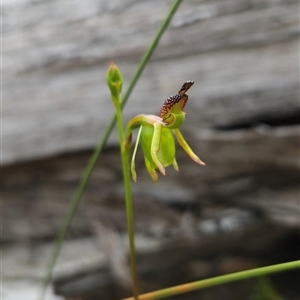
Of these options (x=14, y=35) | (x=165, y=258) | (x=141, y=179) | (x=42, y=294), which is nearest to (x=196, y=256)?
(x=165, y=258)

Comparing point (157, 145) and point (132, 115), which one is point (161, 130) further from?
point (132, 115)

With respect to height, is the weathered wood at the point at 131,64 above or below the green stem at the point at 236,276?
above

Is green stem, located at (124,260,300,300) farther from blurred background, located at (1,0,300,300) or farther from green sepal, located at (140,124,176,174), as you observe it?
blurred background, located at (1,0,300,300)

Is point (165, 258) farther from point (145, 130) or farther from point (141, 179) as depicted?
point (145, 130)

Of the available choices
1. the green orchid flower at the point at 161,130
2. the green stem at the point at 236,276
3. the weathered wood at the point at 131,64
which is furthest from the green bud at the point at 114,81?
the weathered wood at the point at 131,64

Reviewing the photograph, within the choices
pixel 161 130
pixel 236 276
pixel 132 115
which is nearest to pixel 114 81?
pixel 161 130

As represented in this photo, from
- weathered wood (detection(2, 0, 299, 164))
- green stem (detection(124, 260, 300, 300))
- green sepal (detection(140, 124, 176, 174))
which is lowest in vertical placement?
green stem (detection(124, 260, 300, 300))

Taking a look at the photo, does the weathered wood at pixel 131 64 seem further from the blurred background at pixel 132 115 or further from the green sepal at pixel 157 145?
the green sepal at pixel 157 145

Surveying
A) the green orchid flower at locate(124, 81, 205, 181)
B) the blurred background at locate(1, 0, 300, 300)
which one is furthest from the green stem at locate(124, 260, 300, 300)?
the blurred background at locate(1, 0, 300, 300)

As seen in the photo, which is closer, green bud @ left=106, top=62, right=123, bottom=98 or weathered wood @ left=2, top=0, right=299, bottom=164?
green bud @ left=106, top=62, right=123, bottom=98
